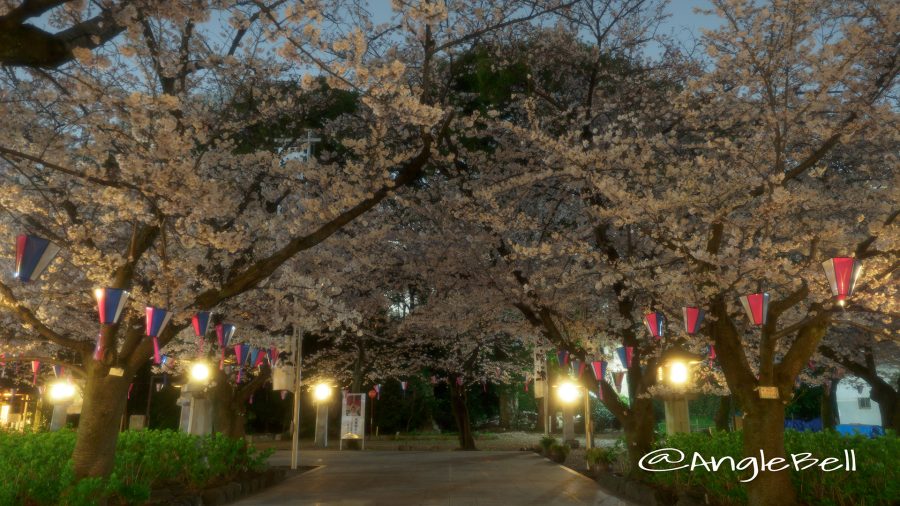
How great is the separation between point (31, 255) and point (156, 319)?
6.72 feet

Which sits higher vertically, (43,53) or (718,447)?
(43,53)

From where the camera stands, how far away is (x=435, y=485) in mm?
12977

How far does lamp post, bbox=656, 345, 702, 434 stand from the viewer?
1227cm

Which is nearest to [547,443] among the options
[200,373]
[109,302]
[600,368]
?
[600,368]

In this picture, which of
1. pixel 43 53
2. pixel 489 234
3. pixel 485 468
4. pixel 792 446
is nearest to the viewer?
pixel 43 53

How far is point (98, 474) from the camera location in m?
8.24

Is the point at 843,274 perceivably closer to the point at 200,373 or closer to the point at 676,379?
the point at 676,379

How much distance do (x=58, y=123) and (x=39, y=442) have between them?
542 cm

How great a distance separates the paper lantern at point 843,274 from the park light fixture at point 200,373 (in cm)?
1270

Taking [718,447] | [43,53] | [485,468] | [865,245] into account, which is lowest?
[485,468]

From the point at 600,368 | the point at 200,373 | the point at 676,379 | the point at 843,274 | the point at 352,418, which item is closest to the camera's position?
the point at 843,274

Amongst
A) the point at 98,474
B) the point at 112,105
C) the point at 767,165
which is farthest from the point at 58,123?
the point at 767,165

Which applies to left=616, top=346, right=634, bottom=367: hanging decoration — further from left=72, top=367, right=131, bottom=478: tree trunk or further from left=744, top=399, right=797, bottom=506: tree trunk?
left=72, top=367, right=131, bottom=478: tree trunk

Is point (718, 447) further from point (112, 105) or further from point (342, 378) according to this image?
point (342, 378)
